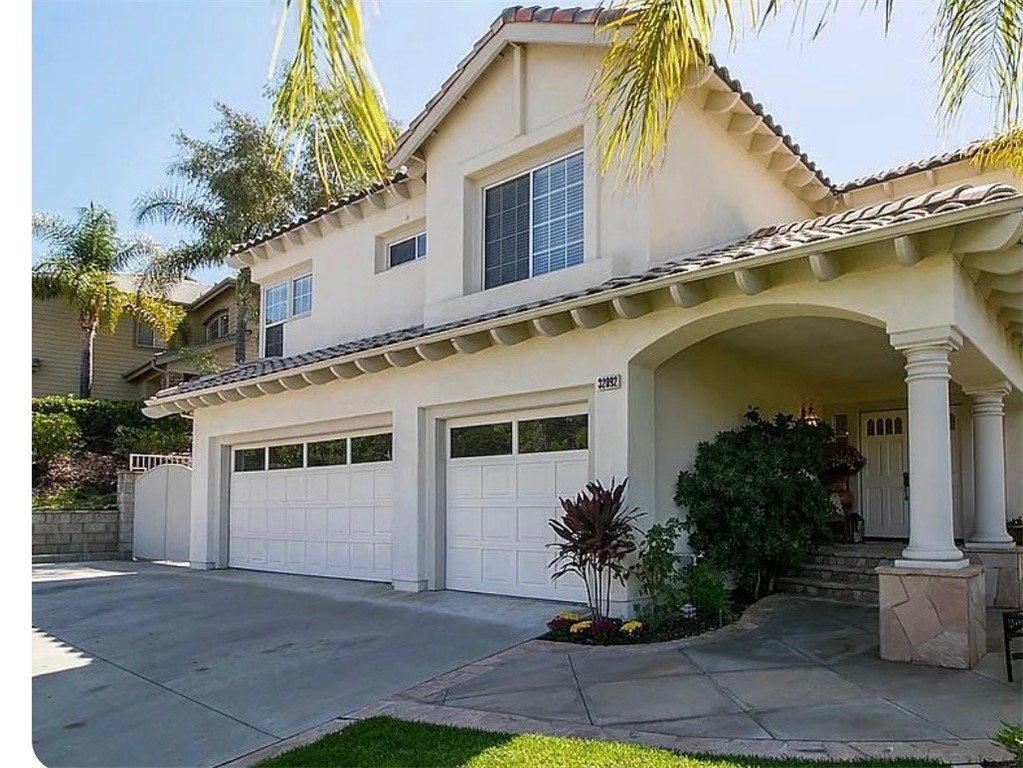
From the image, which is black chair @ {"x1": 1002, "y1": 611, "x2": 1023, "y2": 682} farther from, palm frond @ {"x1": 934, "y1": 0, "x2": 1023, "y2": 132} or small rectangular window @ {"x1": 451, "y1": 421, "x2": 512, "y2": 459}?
small rectangular window @ {"x1": 451, "y1": 421, "x2": 512, "y2": 459}

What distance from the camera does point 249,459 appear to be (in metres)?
16.8

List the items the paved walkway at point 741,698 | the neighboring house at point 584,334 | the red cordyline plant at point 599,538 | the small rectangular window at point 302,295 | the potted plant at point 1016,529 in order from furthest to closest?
the small rectangular window at point 302,295 < the potted plant at point 1016,529 < the red cordyline plant at point 599,538 < the neighboring house at point 584,334 < the paved walkway at point 741,698

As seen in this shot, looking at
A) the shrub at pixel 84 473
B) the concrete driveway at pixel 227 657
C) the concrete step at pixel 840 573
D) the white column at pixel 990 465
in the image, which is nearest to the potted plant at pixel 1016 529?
the white column at pixel 990 465

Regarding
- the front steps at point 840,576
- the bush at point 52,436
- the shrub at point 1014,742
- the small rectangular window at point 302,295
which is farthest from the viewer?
the bush at point 52,436

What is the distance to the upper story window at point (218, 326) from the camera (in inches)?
1323

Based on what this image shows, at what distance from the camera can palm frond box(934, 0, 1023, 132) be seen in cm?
575

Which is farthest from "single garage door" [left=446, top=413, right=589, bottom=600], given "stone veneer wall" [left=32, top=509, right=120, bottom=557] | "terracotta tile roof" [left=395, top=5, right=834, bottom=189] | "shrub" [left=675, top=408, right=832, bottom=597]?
"stone veneer wall" [left=32, top=509, right=120, bottom=557]

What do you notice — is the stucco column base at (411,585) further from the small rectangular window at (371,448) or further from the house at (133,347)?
the house at (133,347)

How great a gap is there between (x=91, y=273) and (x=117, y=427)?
6.69 m

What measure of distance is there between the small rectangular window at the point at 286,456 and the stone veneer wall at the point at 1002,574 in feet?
37.7

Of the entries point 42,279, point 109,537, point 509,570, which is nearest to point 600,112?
point 509,570

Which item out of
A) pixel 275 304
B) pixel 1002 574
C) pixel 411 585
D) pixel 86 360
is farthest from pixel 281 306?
pixel 86 360

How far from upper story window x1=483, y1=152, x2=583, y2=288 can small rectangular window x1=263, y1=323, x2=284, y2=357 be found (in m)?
7.31

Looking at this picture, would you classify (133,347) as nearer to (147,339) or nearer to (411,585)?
(147,339)
